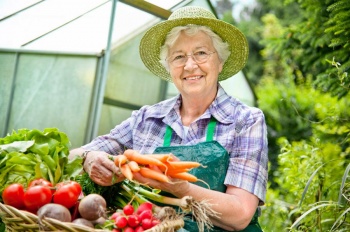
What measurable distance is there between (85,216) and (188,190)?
435 millimetres

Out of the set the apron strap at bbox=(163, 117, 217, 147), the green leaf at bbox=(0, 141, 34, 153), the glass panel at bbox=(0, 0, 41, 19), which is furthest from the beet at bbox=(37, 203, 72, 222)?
the glass panel at bbox=(0, 0, 41, 19)

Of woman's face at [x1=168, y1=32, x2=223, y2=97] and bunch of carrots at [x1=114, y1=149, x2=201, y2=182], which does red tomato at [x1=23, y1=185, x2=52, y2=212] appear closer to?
bunch of carrots at [x1=114, y1=149, x2=201, y2=182]

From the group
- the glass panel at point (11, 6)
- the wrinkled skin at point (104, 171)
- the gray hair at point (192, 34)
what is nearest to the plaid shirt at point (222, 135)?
the gray hair at point (192, 34)

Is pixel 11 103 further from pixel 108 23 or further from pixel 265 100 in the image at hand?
pixel 265 100

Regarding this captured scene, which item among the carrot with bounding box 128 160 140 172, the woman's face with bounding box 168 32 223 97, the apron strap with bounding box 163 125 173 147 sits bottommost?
the carrot with bounding box 128 160 140 172

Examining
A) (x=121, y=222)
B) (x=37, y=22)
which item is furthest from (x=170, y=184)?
(x=37, y=22)

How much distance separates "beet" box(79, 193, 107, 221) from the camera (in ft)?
6.23

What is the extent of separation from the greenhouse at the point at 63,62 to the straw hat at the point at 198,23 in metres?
1.57

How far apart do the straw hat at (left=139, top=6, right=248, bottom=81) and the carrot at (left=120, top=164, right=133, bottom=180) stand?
98cm

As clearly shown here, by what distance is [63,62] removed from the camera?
479 cm

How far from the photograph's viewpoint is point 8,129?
4750 millimetres

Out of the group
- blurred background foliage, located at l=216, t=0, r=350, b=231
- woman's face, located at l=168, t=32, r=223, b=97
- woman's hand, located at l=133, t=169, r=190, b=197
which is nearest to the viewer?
woman's hand, located at l=133, t=169, r=190, b=197

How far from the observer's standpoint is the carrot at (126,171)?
2.00 metres

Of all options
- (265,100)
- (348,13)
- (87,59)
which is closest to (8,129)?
(87,59)
